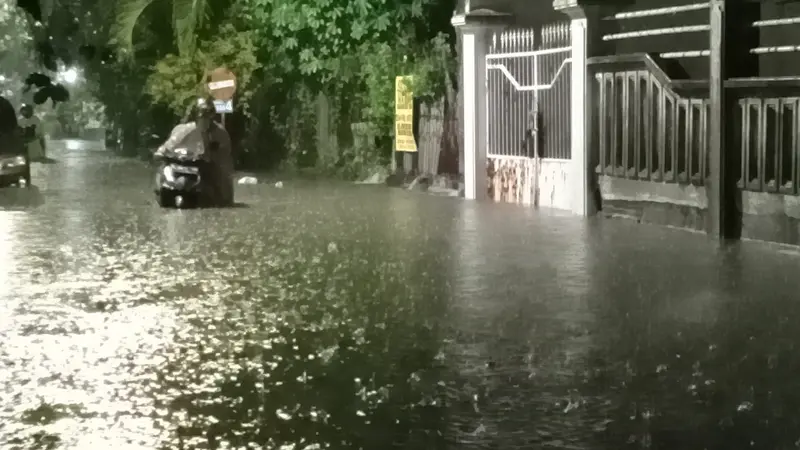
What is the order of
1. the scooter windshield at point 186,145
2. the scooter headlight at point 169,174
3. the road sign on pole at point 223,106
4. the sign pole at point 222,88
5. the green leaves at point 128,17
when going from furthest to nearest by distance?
the green leaves at point 128,17
the sign pole at point 222,88
the road sign on pole at point 223,106
the scooter headlight at point 169,174
the scooter windshield at point 186,145

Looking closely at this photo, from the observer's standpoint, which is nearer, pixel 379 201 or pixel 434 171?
pixel 379 201

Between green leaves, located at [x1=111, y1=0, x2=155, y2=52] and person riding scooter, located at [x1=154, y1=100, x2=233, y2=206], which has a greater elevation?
green leaves, located at [x1=111, y1=0, x2=155, y2=52]

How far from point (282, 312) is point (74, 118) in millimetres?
105733

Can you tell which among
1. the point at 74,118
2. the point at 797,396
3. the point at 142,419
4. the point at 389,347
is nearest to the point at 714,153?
the point at 389,347

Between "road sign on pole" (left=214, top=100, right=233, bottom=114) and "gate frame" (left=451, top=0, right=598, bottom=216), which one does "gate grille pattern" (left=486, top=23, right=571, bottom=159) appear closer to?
"gate frame" (left=451, top=0, right=598, bottom=216)

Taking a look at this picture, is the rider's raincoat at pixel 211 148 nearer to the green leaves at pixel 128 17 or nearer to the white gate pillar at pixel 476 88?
the white gate pillar at pixel 476 88

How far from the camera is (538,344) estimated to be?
8727 mm

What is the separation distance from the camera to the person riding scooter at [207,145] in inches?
861

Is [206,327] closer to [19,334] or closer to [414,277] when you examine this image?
[19,334]

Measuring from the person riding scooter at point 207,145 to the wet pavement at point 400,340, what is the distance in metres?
4.95

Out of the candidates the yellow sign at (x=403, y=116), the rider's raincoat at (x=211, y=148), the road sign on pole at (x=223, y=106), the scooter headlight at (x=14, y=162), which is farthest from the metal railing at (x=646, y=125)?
the road sign on pole at (x=223, y=106)

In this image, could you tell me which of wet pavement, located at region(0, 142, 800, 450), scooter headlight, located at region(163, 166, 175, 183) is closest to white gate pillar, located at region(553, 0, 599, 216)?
wet pavement, located at region(0, 142, 800, 450)

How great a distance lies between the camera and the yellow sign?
87.5 ft

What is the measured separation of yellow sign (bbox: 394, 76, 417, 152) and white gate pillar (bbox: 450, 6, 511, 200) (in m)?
3.09
